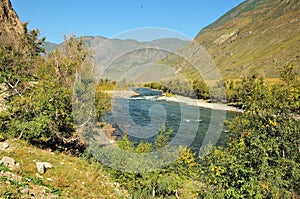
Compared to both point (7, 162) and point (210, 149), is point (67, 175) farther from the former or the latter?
Result: point (210, 149)

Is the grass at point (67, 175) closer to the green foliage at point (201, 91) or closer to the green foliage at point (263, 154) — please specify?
the green foliage at point (263, 154)

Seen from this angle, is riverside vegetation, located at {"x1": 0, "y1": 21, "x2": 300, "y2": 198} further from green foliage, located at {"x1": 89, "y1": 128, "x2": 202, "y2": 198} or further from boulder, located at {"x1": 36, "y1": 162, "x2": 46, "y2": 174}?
boulder, located at {"x1": 36, "y1": 162, "x2": 46, "y2": 174}

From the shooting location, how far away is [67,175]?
34.9 ft

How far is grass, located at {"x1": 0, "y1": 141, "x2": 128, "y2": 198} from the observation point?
9.28 meters

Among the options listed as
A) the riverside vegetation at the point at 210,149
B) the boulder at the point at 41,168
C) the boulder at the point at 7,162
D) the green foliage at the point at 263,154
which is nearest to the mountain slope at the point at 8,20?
the riverside vegetation at the point at 210,149

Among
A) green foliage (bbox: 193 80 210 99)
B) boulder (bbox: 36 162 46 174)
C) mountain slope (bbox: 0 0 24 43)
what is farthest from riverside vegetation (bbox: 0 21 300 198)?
green foliage (bbox: 193 80 210 99)

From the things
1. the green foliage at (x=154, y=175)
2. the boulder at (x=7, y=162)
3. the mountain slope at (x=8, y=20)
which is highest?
the mountain slope at (x=8, y=20)

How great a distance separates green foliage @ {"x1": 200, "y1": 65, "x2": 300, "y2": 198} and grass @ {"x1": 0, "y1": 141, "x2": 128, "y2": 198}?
4.40 m

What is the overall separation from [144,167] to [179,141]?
17838 millimetres

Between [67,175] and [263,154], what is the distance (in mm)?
7893

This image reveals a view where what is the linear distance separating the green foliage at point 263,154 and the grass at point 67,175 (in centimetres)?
440

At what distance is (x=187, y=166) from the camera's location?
1130 cm

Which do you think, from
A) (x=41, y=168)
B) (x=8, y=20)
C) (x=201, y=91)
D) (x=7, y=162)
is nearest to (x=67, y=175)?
(x=41, y=168)

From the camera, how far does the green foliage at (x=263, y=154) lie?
27.9 ft
